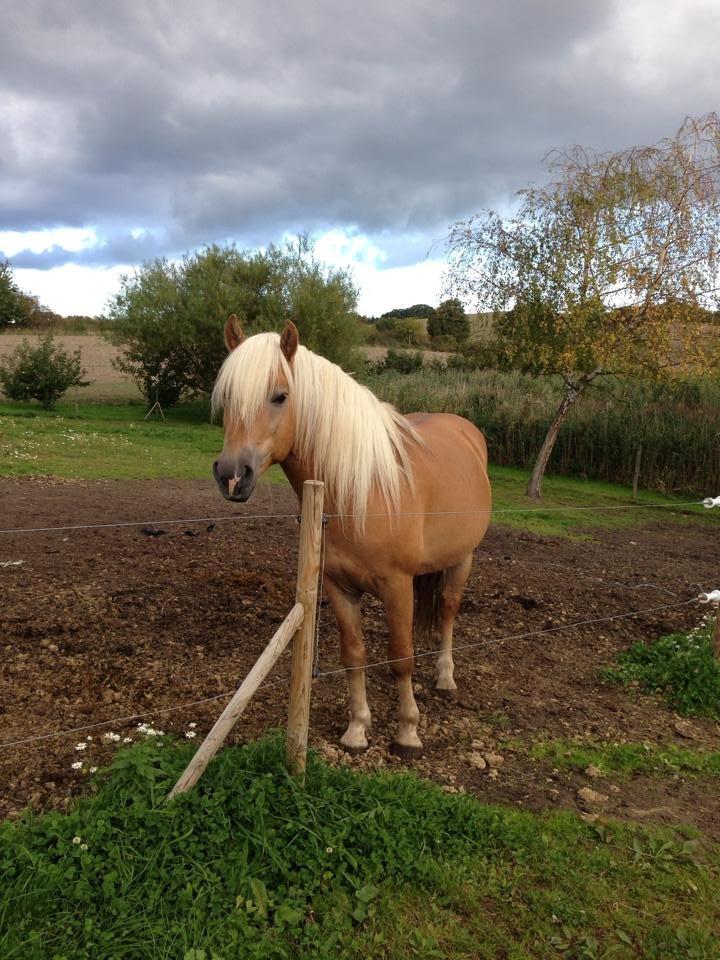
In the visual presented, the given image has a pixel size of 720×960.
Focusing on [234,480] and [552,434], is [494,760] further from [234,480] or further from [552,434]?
[552,434]

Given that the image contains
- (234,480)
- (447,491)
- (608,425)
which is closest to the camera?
(234,480)

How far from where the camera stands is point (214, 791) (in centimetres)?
254

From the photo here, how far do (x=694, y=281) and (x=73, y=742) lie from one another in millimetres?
11545

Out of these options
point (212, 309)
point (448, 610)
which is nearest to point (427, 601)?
point (448, 610)

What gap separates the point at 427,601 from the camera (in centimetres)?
438

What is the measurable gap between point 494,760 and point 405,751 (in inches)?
19.1

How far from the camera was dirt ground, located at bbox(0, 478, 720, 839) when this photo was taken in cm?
317

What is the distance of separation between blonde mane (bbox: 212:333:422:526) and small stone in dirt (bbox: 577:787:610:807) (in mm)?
1703

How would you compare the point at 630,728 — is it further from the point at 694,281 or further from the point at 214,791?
the point at 694,281

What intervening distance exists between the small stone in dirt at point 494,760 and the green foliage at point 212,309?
20.0 metres

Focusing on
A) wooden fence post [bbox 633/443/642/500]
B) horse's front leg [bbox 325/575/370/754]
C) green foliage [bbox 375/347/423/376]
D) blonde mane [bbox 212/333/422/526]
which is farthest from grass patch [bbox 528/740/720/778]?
green foliage [bbox 375/347/423/376]

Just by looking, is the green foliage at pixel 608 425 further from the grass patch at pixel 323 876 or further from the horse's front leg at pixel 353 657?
the grass patch at pixel 323 876

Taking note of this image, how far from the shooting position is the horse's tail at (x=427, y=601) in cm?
431

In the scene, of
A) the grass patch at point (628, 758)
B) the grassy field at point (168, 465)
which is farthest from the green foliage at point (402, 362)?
the grass patch at point (628, 758)
